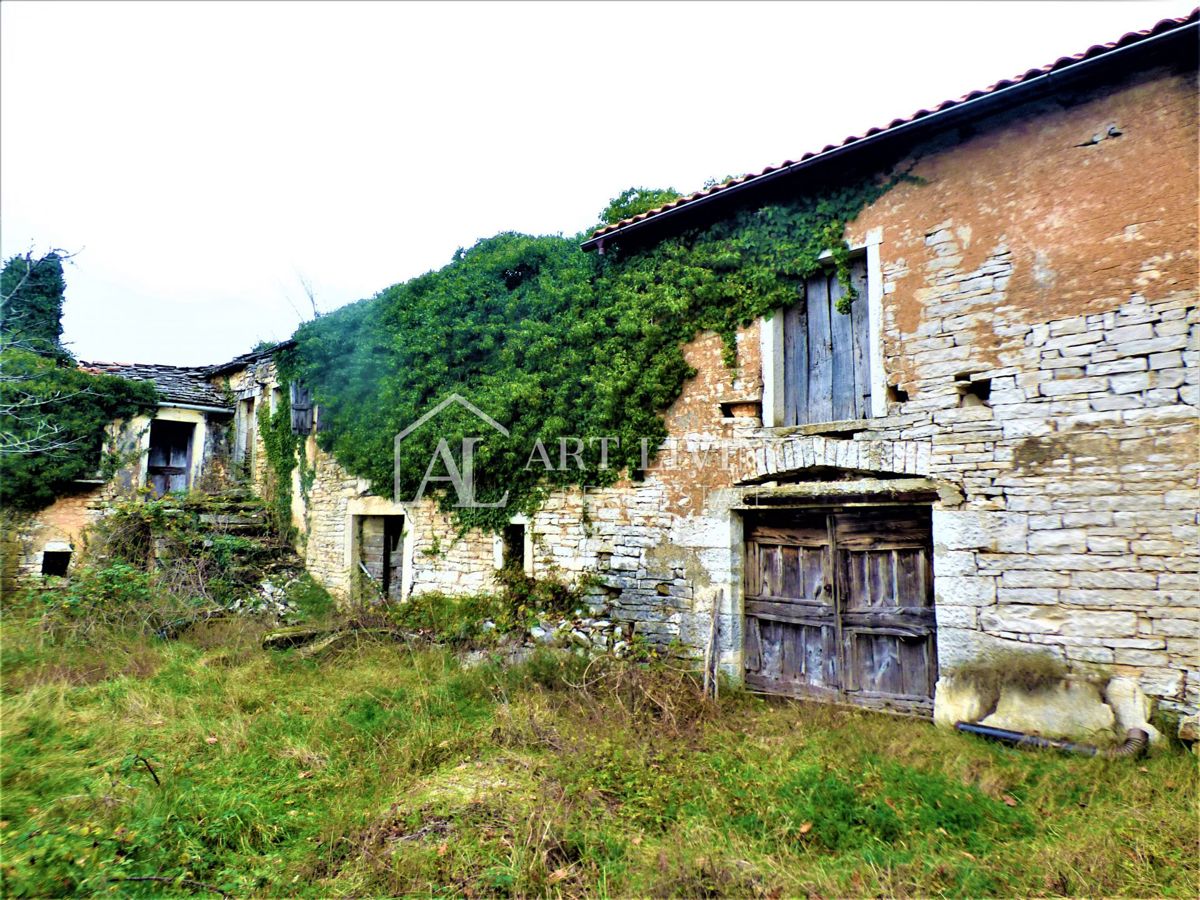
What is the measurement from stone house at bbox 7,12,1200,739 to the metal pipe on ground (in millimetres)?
309

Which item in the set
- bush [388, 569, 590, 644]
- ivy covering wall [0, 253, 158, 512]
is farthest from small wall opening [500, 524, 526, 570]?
ivy covering wall [0, 253, 158, 512]

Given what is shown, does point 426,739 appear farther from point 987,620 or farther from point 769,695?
point 987,620

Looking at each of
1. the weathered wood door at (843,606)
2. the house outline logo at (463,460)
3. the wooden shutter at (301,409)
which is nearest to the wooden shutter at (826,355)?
the weathered wood door at (843,606)

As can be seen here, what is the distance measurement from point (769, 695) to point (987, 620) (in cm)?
211

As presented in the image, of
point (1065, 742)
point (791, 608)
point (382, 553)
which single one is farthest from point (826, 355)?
point (382, 553)

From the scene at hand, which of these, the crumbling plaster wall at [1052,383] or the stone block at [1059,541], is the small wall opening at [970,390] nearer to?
the crumbling plaster wall at [1052,383]

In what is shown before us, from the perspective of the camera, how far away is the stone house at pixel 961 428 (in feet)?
14.0

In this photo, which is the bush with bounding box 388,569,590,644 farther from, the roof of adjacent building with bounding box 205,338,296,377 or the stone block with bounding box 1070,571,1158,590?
the roof of adjacent building with bounding box 205,338,296,377

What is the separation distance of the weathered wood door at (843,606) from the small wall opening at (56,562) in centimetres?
1213

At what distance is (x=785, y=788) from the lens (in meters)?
3.95

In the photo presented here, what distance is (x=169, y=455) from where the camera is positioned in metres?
13.4

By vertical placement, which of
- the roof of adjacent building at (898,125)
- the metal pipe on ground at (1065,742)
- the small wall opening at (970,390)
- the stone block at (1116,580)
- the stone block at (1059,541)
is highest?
the roof of adjacent building at (898,125)

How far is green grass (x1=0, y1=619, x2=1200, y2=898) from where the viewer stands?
3.14m

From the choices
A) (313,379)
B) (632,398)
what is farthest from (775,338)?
(313,379)
